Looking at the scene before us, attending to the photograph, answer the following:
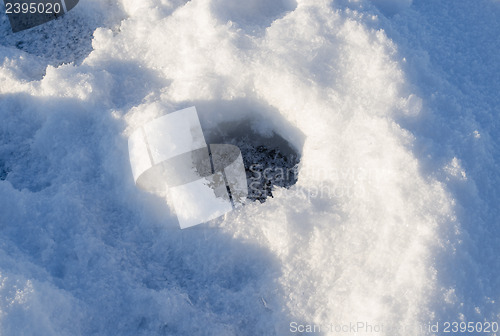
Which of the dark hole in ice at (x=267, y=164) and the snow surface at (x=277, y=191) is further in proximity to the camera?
the dark hole in ice at (x=267, y=164)

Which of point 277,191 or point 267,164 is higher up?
point 277,191

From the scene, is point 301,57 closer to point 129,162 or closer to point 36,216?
point 129,162

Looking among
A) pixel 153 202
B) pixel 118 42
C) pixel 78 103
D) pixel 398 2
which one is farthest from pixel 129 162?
pixel 398 2

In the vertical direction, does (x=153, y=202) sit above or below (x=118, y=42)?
below

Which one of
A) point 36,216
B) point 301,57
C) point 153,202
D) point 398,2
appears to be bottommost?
point 36,216

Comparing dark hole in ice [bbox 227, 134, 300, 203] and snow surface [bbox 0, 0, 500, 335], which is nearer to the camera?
Answer: snow surface [bbox 0, 0, 500, 335]

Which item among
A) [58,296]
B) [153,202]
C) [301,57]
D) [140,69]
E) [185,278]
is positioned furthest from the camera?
[140,69]

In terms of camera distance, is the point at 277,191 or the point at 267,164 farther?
the point at 267,164

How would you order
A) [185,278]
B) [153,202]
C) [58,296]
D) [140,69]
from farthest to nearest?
1. [140,69]
2. [153,202]
3. [185,278]
4. [58,296]
